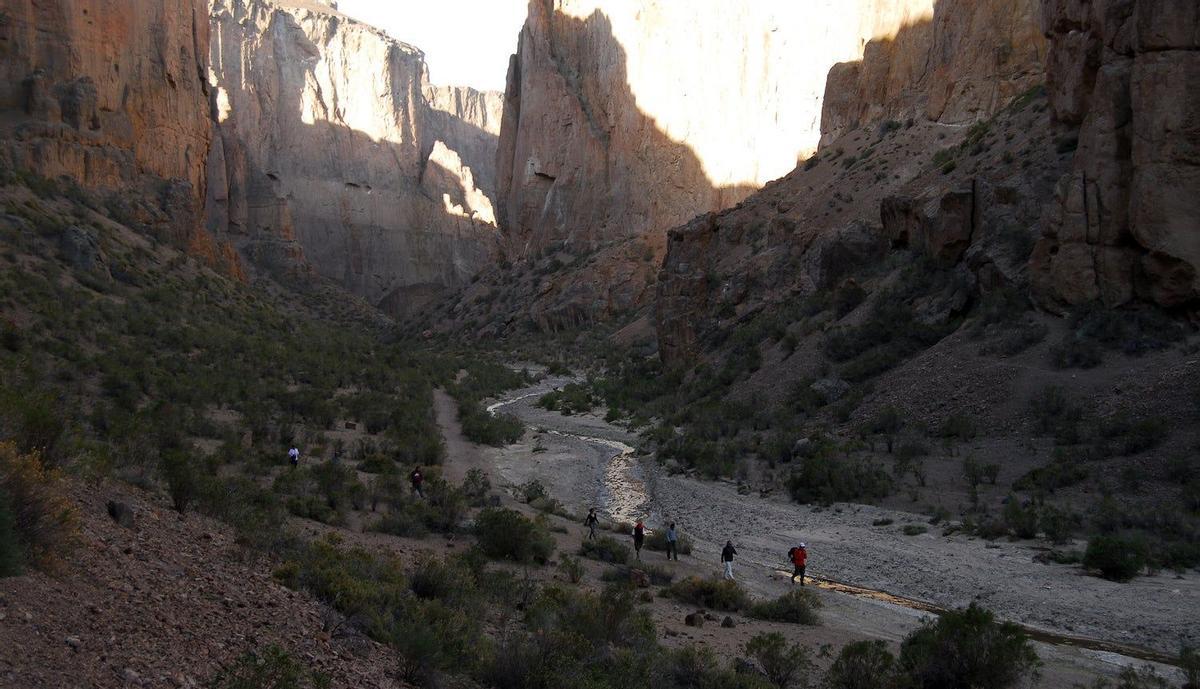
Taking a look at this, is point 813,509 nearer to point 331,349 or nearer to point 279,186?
point 331,349

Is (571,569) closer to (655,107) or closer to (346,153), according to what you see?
(655,107)

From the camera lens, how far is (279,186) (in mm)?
98375

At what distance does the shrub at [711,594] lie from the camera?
1227 cm

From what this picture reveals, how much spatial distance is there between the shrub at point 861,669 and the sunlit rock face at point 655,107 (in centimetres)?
4790

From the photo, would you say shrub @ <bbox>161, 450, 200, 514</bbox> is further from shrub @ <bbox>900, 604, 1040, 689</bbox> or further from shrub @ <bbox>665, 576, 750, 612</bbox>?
shrub @ <bbox>900, 604, 1040, 689</bbox>

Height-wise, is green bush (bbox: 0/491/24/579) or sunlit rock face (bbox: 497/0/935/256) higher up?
sunlit rock face (bbox: 497/0/935/256)

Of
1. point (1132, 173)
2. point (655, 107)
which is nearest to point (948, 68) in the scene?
point (1132, 173)

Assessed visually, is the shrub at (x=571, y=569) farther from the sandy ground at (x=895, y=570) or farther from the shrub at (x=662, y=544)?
the shrub at (x=662, y=544)

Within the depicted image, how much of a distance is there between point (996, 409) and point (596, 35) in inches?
2531

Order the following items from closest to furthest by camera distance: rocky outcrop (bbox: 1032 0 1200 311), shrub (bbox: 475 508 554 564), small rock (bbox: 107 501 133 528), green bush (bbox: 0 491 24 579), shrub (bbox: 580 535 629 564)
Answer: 1. green bush (bbox: 0 491 24 579)
2. small rock (bbox: 107 501 133 528)
3. shrub (bbox: 475 508 554 564)
4. shrub (bbox: 580 535 629 564)
5. rocky outcrop (bbox: 1032 0 1200 311)

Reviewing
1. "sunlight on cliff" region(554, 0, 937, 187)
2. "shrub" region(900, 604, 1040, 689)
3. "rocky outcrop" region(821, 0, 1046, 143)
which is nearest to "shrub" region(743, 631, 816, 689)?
"shrub" region(900, 604, 1040, 689)

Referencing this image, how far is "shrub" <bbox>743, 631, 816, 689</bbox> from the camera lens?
29.4 ft

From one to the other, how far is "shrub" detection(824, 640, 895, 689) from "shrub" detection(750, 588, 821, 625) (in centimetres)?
291

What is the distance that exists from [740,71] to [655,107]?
26.9 ft
